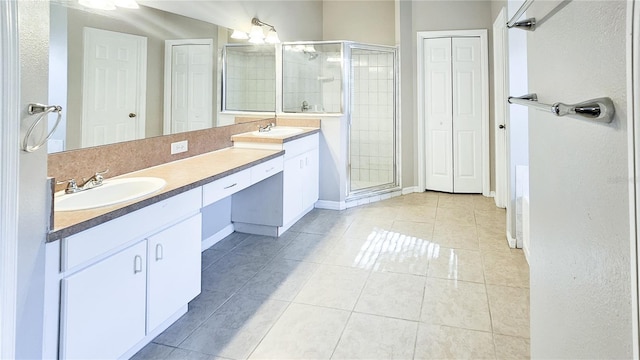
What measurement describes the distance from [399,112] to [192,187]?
3642 mm

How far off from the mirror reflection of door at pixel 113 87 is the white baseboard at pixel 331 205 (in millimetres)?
2508

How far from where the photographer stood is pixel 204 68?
3205 mm

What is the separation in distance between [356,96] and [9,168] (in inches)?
164

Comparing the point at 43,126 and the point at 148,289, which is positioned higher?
the point at 43,126

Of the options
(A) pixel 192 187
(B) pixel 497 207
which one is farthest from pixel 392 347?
(B) pixel 497 207

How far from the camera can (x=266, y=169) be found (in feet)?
10.7

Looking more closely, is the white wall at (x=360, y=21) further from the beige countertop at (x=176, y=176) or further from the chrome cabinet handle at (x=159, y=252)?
the chrome cabinet handle at (x=159, y=252)

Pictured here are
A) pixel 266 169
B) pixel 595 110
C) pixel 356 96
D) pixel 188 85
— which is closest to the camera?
pixel 595 110

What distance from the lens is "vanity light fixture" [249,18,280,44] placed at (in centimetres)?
400

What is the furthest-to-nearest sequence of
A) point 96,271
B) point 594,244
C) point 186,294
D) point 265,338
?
point 186,294, point 265,338, point 96,271, point 594,244

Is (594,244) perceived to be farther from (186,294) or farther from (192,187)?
(186,294)

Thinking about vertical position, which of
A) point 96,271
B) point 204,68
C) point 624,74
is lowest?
point 96,271

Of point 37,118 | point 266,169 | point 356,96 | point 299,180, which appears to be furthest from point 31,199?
point 356,96

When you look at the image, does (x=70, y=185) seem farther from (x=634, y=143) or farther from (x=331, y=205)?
(x=331, y=205)
